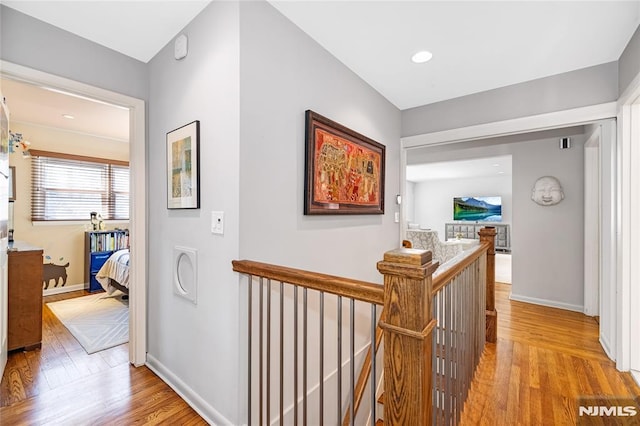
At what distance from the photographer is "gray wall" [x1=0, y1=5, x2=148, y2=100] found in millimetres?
1710

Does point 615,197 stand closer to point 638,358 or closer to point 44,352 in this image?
point 638,358

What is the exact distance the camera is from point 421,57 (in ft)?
7.54

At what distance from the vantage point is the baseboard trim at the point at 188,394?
1.64 metres

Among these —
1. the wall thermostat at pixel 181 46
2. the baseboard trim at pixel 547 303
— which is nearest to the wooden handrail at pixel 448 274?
the wall thermostat at pixel 181 46

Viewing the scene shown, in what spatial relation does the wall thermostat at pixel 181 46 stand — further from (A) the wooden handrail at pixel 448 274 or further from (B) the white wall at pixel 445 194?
(B) the white wall at pixel 445 194

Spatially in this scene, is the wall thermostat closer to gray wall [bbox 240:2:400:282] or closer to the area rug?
gray wall [bbox 240:2:400:282]

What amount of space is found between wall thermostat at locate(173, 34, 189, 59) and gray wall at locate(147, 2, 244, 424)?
4cm

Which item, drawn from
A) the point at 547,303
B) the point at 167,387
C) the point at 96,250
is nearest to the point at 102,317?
the point at 96,250

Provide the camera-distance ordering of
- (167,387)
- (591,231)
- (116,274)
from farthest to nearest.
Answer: (116,274)
(591,231)
(167,387)

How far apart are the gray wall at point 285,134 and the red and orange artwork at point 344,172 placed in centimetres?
15

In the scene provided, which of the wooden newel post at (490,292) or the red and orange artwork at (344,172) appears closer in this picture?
the red and orange artwork at (344,172)

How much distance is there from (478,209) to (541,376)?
329 inches

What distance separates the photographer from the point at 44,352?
2455 mm

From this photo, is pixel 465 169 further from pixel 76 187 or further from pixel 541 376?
pixel 76 187
